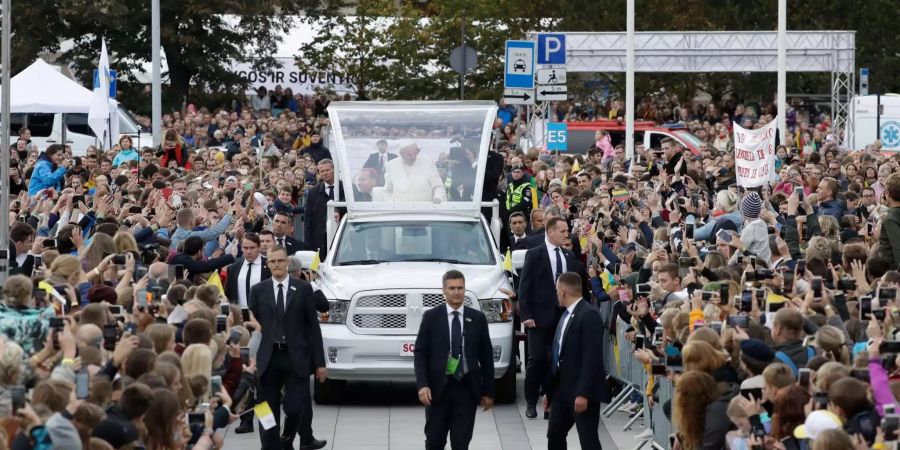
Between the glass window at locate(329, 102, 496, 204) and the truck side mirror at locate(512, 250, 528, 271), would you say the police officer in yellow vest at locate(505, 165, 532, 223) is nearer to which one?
the glass window at locate(329, 102, 496, 204)

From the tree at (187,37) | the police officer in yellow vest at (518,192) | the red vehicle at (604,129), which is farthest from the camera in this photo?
the tree at (187,37)

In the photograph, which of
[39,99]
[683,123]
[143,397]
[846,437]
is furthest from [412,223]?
[683,123]

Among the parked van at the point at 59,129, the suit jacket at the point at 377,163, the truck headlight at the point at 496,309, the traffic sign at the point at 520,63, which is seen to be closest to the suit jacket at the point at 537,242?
the truck headlight at the point at 496,309

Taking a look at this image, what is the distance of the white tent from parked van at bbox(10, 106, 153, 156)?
3016 mm

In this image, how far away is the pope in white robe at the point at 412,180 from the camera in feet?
62.4

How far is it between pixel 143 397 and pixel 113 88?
2273cm

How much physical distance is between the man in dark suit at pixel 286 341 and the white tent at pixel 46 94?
19723mm

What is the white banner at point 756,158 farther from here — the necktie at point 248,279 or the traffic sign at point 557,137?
the necktie at point 248,279

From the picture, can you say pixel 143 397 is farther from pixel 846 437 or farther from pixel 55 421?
pixel 846 437

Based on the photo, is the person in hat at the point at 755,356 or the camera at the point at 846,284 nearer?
the person in hat at the point at 755,356

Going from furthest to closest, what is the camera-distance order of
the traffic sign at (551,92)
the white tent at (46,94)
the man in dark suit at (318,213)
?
the white tent at (46,94)
the traffic sign at (551,92)
the man in dark suit at (318,213)

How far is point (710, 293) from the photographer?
40.0 feet

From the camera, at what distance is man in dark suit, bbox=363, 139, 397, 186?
1940cm

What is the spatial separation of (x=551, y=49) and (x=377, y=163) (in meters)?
9.58
